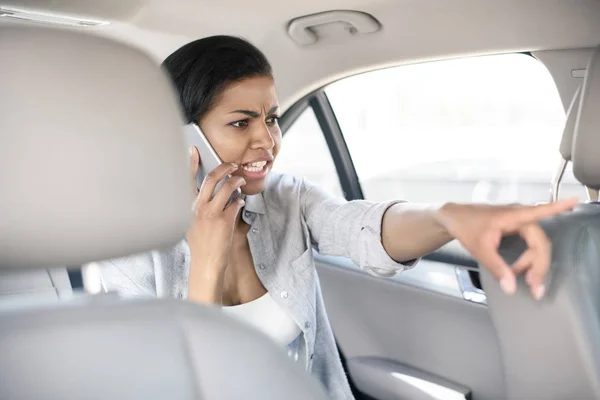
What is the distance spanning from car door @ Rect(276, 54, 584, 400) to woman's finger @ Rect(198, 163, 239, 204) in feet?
2.09

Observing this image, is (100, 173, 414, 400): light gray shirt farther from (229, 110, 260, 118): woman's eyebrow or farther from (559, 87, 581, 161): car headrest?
(559, 87, 581, 161): car headrest

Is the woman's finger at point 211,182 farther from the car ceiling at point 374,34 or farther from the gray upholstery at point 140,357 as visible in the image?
the car ceiling at point 374,34

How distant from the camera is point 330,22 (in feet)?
7.36

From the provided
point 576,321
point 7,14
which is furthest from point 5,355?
point 7,14

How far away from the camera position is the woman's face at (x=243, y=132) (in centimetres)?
160

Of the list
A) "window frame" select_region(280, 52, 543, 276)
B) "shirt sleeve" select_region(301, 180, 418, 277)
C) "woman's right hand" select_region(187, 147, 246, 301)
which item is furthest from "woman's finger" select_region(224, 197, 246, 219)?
"window frame" select_region(280, 52, 543, 276)

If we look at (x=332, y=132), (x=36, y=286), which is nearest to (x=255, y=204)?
(x=36, y=286)

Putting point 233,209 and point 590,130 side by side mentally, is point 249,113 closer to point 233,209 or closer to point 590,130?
point 233,209

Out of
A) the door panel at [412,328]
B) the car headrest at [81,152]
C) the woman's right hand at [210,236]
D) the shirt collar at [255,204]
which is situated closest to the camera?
the car headrest at [81,152]

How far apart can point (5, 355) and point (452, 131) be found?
9.39ft

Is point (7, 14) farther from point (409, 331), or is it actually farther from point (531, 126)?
point (531, 126)

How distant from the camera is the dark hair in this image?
1.61 metres

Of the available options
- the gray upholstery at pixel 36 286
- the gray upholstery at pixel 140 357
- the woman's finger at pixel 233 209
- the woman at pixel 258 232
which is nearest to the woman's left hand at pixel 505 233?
the woman at pixel 258 232

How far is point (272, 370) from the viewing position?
35.9 inches
